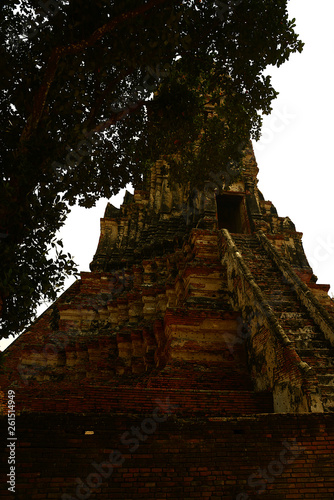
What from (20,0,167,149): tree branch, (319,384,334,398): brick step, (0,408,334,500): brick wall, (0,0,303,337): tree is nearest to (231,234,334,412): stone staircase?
(319,384,334,398): brick step

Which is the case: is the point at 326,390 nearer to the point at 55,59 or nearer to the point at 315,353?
the point at 315,353

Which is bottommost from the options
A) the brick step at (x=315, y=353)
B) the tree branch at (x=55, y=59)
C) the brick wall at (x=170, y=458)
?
the brick wall at (x=170, y=458)

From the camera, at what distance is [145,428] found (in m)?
3.79

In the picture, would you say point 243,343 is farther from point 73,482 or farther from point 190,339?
point 73,482

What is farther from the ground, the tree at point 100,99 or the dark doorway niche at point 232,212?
the dark doorway niche at point 232,212

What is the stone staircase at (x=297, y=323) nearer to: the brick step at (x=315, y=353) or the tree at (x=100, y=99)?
the brick step at (x=315, y=353)

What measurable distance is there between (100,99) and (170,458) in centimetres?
593

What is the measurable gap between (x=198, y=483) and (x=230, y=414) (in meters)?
1.59

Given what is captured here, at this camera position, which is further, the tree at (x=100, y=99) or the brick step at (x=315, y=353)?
the brick step at (x=315, y=353)

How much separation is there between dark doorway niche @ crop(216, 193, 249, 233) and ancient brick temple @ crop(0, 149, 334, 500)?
773 mm

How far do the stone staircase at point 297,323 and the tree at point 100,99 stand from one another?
10.5 feet

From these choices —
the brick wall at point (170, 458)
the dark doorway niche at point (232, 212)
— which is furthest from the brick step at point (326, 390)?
the dark doorway niche at point (232, 212)

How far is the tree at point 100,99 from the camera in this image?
16.2ft

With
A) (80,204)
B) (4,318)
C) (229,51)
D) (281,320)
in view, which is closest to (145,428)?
(4,318)
